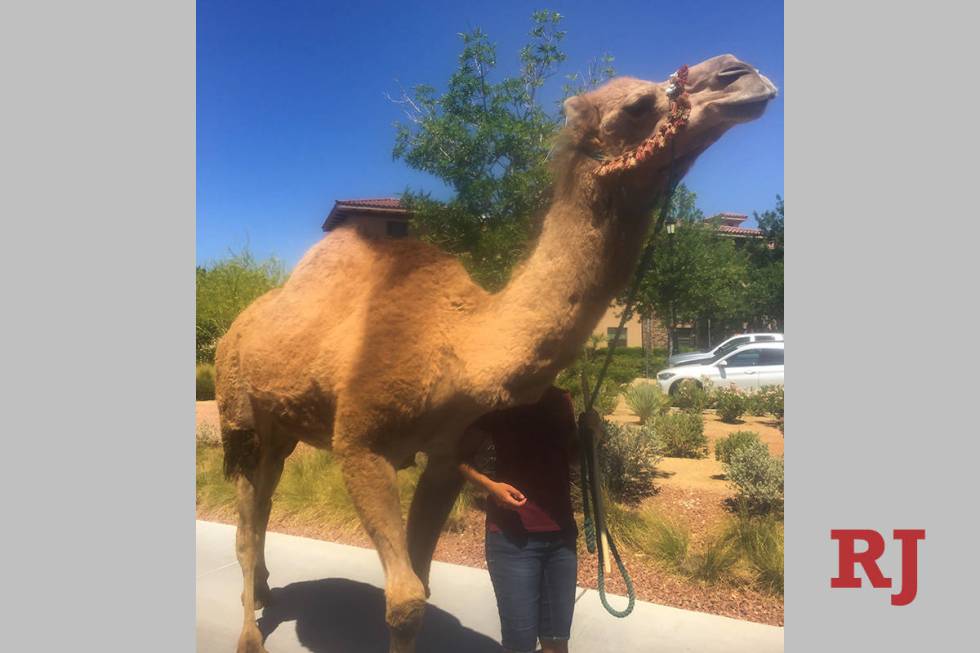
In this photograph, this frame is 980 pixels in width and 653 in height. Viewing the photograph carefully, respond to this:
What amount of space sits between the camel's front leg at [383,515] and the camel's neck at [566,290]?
68 centimetres

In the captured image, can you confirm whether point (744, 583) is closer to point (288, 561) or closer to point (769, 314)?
point (288, 561)

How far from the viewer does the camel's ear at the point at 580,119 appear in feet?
7.72

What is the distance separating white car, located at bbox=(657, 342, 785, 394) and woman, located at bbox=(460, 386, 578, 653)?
39.1 feet

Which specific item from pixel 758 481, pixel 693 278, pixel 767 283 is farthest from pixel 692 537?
pixel 767 283

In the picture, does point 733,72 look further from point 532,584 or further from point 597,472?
point 532,584

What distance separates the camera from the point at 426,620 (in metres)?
4.15

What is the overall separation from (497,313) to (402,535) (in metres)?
1.03

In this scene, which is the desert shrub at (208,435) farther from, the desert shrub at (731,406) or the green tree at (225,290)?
the desert shrub at (731,406)

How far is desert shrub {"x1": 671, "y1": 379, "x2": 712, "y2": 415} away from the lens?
12.4 meters

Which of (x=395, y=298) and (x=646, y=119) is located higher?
(x=646, y=119)

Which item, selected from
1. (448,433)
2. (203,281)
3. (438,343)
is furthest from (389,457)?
(203,281)

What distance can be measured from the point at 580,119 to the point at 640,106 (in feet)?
0.81

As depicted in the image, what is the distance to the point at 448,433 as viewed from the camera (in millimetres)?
2625

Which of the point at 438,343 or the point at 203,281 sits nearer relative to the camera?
the point at 438,343
